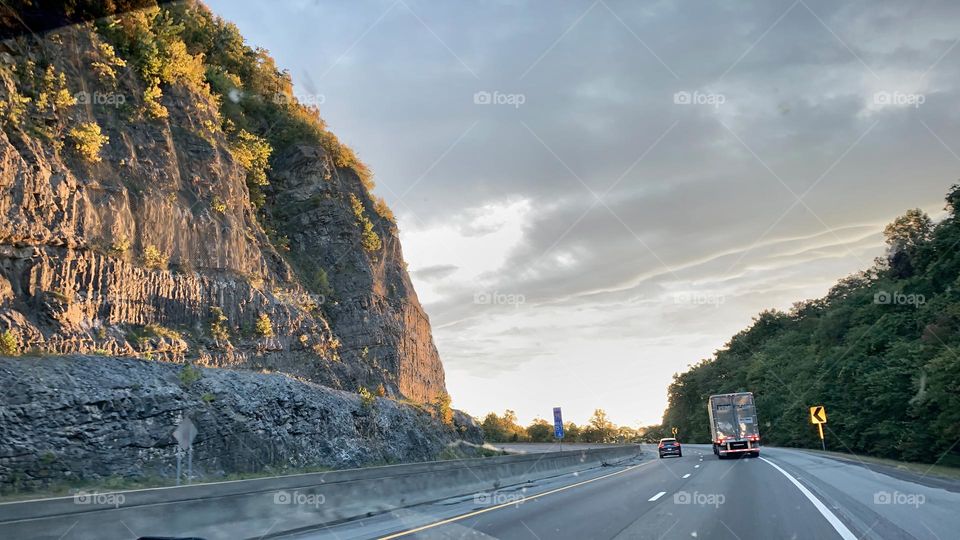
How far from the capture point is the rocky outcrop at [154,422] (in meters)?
18.2

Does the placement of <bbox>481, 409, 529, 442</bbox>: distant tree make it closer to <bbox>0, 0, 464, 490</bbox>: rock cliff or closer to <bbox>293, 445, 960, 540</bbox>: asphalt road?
<bbox>0, 0, 464, 490</bbox>: rock cliff

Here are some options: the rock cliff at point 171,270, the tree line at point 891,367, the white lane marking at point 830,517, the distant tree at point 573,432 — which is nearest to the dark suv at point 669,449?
the tree line at point 891,367

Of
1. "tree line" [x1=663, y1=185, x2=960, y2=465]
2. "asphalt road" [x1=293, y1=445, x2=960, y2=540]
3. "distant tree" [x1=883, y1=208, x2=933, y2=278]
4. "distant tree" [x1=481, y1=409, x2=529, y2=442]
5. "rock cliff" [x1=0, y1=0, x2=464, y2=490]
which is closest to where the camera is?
"asphalt road" [x1=293, y1=445, x2=960, y2=540]

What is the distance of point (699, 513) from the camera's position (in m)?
12.4

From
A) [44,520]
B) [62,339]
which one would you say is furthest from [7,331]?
[44,520]

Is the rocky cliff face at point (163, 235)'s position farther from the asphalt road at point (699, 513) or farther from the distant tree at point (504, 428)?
the distant tree at point (504, 428)

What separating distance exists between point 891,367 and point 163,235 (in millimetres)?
40993

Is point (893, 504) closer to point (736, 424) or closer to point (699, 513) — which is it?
point (699, 513)

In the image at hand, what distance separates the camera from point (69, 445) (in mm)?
18828

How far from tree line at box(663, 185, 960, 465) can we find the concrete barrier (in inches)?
1003

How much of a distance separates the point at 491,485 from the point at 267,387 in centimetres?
1115

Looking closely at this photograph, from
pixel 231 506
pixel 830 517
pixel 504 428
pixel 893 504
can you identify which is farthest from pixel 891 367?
pixel 504 428

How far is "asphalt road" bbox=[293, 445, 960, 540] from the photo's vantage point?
10.2 m

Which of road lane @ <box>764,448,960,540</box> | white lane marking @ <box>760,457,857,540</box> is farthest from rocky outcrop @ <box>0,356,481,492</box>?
road lane @ <box>764,448,960,540</box>
